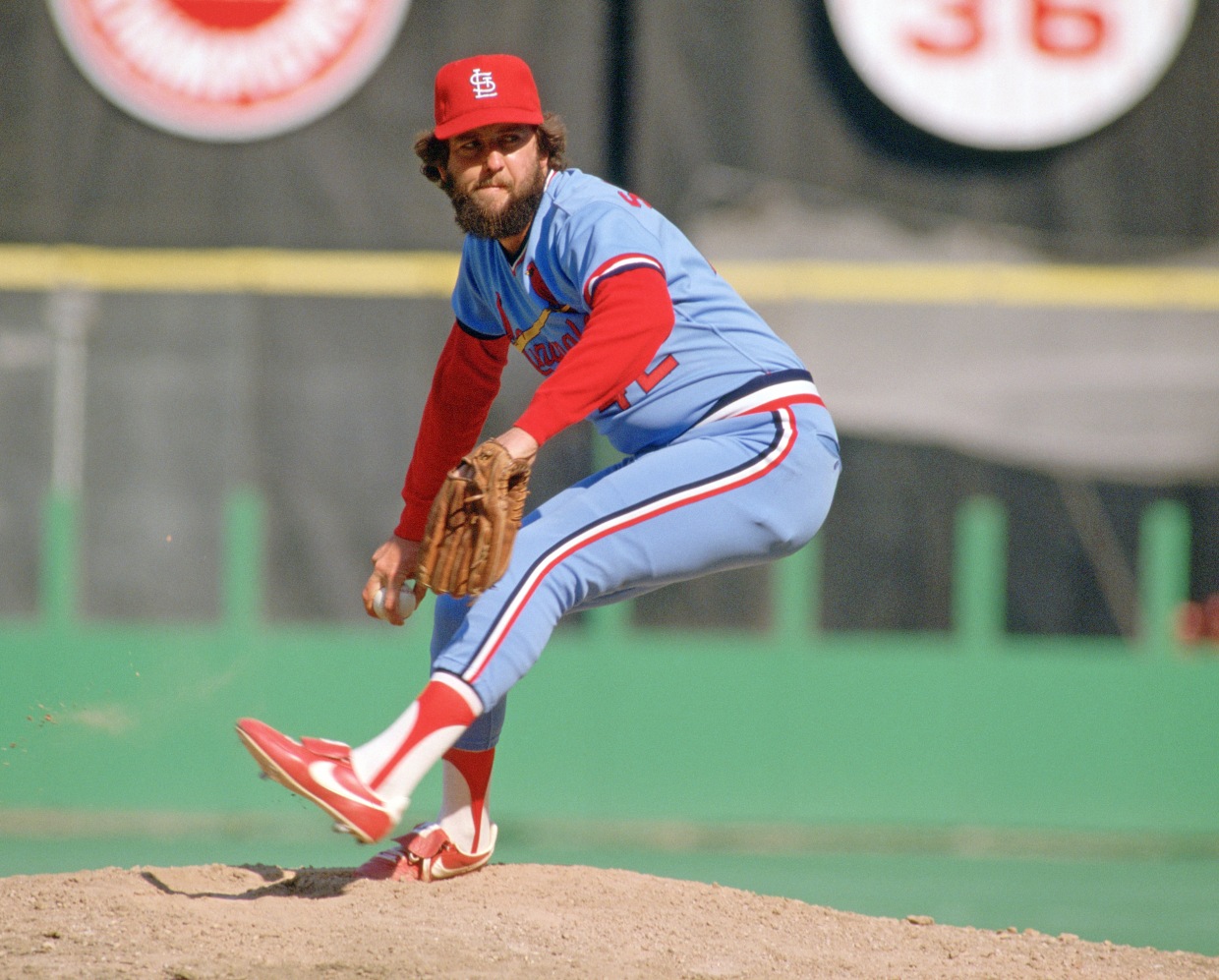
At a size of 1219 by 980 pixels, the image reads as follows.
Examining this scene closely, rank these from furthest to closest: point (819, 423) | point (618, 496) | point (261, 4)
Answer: point (261, 4) < point (819, 423) < point (618, 496)

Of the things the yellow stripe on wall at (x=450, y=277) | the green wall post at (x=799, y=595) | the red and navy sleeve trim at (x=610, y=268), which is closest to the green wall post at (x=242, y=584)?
the yellow stripe on wall at (x=450, y=277)

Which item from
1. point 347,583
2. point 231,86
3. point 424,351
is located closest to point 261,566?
point 347,583

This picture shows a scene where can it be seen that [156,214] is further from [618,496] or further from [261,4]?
[618,496]

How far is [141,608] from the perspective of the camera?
4.86 meters

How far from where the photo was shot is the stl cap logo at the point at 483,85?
2654 millimetres

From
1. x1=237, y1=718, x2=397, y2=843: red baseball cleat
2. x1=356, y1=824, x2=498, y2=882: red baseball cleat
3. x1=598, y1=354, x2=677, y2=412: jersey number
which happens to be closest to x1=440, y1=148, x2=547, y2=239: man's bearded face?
x1=598, y1=354, x2=677, y2=412: jersey number

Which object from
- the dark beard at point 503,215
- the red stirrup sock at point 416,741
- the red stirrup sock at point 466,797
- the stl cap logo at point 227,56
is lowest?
the red stirrup sock at point 466,797

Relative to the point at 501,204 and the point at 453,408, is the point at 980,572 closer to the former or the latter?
the point at 453,408

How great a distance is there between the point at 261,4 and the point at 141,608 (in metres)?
2.13

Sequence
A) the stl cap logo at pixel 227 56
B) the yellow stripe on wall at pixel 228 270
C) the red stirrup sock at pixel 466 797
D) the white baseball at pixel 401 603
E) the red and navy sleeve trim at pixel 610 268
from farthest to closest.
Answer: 1. the yellow stripe on wall at pixel 228 270
2. the stl cap logo at pixel 227 56
3. the red stirrup sock at pixel 466 797
4. the white baseball at pixel 401 603
5. the red and navy sleeve trim at pixel 610 268

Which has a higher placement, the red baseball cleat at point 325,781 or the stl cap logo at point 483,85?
the stl cap logo at point 483,85

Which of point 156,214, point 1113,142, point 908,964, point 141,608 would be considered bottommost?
point 908,964

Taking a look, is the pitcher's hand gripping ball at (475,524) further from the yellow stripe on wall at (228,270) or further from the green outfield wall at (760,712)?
the yellow stripe on wall at (228,270)

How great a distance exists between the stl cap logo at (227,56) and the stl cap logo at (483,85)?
2.42m
